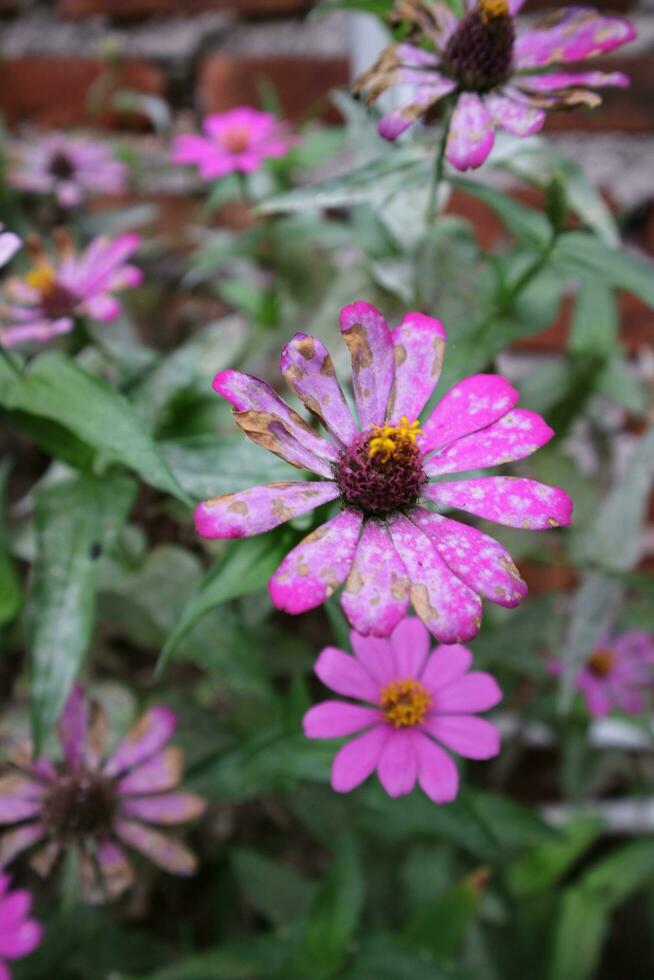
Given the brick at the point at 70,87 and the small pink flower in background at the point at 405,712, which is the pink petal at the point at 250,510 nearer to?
the small pink flower in background at the point at 405,712

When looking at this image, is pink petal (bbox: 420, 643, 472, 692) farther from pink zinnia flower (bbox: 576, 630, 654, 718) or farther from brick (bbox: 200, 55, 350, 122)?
brick (bbox: 200, 55, 350, 122)

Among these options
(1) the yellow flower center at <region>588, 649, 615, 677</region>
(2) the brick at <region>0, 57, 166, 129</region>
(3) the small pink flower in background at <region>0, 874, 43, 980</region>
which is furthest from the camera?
(2) the brick at <region>0, 57, 166, 129</region>

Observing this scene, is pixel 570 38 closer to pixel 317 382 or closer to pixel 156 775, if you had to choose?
pixel 317 382

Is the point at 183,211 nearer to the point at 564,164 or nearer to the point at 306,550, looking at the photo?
the point at 564,164

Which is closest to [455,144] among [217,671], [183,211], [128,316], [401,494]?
[401,494]

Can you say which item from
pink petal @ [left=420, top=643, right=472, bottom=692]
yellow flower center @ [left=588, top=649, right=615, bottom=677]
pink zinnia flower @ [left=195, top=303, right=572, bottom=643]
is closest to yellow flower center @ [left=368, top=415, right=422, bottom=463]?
pink zinnia flower @ [left=195, top=303, right=572, bottom=643]

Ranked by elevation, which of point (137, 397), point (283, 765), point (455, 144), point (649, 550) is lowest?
point (649, 550)
